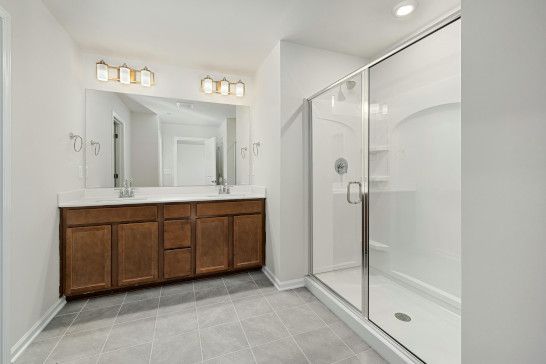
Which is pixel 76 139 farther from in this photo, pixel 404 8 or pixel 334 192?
pixel 404 8

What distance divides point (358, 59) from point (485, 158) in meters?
2.28

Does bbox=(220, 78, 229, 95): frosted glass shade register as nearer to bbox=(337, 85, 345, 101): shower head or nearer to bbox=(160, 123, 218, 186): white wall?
bbox=(160, 123, 218, 186): white wall

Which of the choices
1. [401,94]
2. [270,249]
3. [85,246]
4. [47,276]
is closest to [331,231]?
[270,249]

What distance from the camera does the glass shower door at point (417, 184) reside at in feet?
6.63

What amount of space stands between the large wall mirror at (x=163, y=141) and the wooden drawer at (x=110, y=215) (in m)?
0.59

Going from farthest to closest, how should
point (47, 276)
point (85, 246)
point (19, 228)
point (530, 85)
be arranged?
1. point (85, 246)
2. point (47, 276)
3. point (19, 228)
4. point (530, 85)

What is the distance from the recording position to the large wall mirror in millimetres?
2641

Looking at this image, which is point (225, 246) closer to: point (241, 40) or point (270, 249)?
point (270, 249)

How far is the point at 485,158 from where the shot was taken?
36.6 inches

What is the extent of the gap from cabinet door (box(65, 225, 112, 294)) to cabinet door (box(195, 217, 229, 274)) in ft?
2.64

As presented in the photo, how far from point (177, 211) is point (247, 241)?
841 millimetres

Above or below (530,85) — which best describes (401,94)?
above

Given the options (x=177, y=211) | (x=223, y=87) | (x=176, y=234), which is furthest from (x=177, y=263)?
(x=223, y=87)

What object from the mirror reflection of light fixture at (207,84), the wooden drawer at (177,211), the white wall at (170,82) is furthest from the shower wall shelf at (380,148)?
the mirror reflection of light fixture at (207,84)
